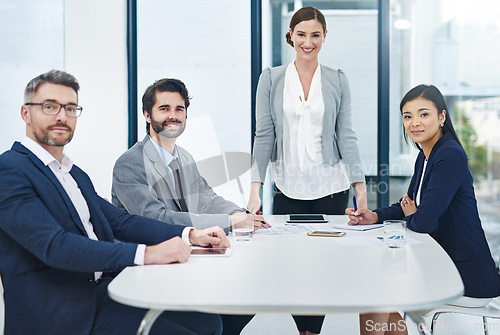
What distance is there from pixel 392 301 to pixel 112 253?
76 cm

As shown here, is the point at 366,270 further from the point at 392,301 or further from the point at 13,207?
the point at 13,207

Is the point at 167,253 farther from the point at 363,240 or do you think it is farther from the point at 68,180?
the point at 363,240

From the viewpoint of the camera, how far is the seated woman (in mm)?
1793

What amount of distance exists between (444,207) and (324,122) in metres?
0.93

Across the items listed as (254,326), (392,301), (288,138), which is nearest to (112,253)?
(392,301)

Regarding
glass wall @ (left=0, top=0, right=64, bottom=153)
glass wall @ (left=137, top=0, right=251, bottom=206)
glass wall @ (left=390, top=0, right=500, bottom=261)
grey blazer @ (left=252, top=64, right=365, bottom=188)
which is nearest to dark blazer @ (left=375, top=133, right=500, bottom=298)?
grey blazer @ (left=252, top=64, right=365, bottom=188)

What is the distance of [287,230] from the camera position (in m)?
2.00

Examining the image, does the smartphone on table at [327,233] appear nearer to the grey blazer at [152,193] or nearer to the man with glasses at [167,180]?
the man with glasses at [167,180]

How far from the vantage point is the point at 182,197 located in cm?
223

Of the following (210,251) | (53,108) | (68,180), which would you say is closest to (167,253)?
(210,251)

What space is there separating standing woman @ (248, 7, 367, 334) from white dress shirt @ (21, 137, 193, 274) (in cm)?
103

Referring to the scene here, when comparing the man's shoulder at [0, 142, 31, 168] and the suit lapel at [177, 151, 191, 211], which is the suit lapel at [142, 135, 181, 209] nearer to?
the suit lapel at [177, 151, 191, 211]

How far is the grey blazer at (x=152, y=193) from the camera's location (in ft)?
6.64

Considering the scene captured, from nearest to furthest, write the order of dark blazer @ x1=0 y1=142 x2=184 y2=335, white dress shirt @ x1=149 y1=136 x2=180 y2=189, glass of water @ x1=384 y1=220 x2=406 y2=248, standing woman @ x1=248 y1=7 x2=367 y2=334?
dark blazer @ x1=0 y1=142 x2=184 y2=335
glass of water @ x1=384 y1=220 x2=406 y2=248
white dress shirt @ x1=149 y1=136 x2=180 y2=189
standing woman @ x1=248 y1=7 x2=367 y2=334
